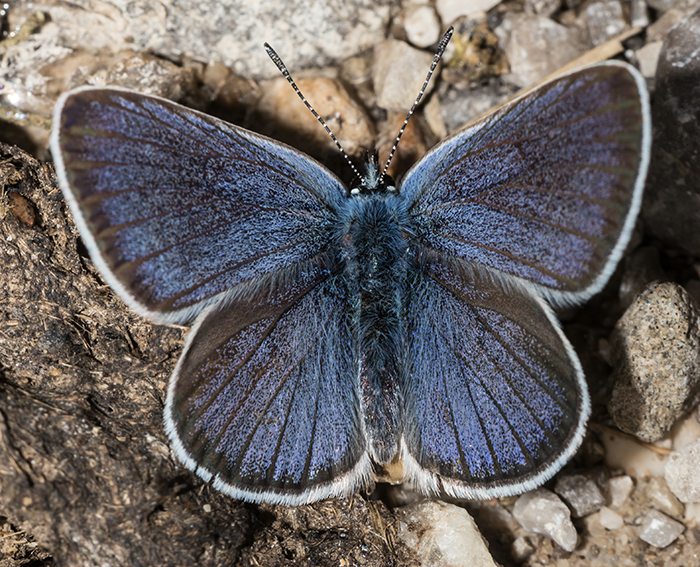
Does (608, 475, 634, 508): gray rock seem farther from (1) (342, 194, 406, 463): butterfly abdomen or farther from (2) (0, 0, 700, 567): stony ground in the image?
(1) (342, 194, 406, 463): butterfly abdomen

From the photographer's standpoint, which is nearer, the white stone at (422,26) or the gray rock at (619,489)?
the gray rock at (619,489)

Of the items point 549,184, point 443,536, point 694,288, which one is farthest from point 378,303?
point 694,288

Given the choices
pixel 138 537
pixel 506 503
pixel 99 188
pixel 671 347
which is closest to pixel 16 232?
pixel 99 188

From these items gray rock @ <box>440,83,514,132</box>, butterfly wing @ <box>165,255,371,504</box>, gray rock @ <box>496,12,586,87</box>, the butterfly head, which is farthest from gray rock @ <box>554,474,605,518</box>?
gray rock @ <box>496,12,586,87</box>

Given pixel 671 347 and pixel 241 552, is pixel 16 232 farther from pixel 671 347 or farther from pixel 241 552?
pixel 671 347

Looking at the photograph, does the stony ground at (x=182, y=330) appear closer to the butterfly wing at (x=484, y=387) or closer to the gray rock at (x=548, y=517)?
the gray rock at (x=548, y=517)

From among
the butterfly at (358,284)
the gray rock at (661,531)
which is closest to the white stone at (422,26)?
the butterfly at (358,284)

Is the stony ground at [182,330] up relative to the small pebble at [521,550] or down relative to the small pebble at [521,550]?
up
